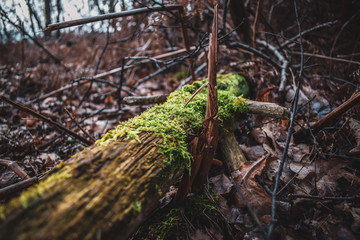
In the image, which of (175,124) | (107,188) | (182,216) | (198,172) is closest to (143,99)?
(175,124)

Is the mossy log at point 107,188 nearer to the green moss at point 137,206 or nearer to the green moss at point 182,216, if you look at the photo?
the green moss at point 137,206

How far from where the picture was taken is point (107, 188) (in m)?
0.91

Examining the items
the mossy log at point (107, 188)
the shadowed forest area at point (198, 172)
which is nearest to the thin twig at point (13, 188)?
the shadowed forest area at point (198, 172)

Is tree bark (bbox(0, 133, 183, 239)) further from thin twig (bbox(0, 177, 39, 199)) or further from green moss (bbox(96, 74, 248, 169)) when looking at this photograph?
thin twig (bbox(0, 177, 39, 199))

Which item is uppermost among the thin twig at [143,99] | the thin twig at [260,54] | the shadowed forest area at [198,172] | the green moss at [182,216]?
the thin twig at [260,54]

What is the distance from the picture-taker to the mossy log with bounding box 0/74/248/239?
0.73 meters

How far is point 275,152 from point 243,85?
60.5 inches

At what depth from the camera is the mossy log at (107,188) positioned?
2.38 ft

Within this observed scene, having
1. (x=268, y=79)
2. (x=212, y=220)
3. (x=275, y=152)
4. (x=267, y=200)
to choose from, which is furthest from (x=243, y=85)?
(x=212, y=220)

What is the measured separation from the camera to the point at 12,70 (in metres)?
4.95

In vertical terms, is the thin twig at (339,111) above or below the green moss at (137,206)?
above

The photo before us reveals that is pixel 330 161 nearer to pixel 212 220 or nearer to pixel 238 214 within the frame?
pixel 238 214

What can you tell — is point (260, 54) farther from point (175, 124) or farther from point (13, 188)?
point (13, 188)

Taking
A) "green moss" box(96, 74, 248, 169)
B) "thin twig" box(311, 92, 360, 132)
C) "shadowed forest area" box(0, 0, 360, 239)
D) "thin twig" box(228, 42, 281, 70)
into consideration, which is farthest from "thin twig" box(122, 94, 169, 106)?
"thin twig" box(311, 92, 360, 132)
